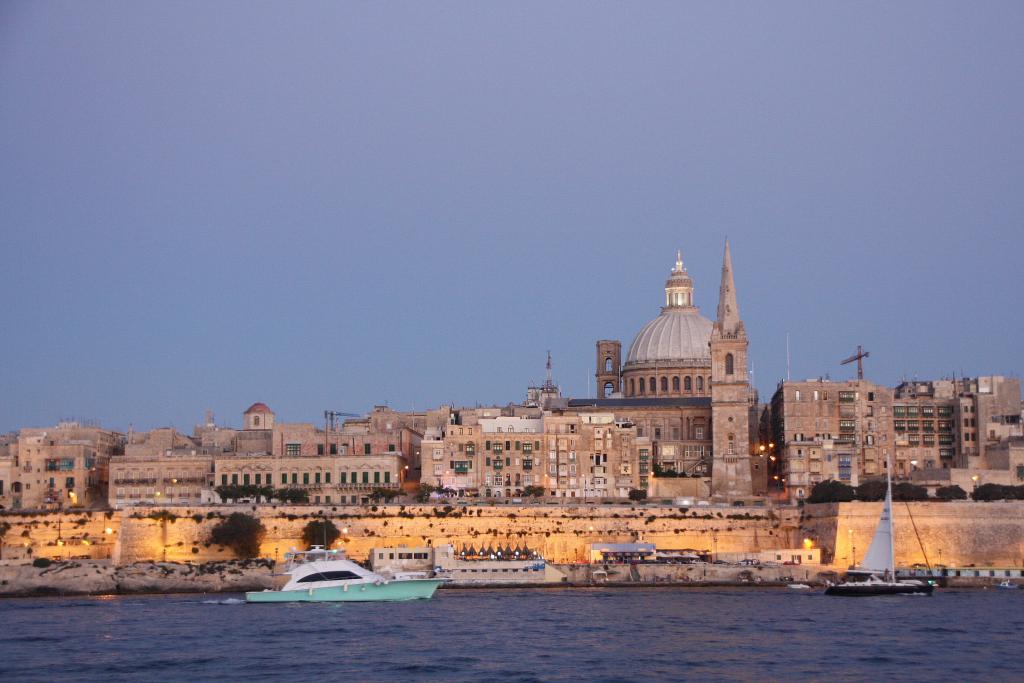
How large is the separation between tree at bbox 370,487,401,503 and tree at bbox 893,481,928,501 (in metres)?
24.5

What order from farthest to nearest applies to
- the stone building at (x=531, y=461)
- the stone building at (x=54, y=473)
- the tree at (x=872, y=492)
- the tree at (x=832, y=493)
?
1. the stone building at (x=54, y=473)
2. the stone building at (x=531, y=461)
3. the tree at (x=872, y=492)
4. the tree at (x=832, y=493)

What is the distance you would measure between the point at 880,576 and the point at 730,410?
963 inches

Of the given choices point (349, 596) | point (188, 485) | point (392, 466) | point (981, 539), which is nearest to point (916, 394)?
point (981, 539)

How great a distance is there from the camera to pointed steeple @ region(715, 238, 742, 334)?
92.9 metres

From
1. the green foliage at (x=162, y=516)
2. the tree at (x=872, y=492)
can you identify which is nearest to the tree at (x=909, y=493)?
the tree at (x=872, y=492)

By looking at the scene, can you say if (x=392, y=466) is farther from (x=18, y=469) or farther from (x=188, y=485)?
(x=18, y=469)

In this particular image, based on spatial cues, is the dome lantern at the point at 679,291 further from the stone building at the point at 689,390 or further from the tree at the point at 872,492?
the tree at the point at 872,492

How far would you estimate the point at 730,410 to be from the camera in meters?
91.2

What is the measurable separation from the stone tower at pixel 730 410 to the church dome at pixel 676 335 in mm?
11877

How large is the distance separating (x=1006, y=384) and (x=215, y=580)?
48526mm

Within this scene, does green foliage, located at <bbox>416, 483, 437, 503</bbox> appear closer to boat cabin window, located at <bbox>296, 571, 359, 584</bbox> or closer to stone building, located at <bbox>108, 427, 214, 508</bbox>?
stone building, located at <bbox>108, 427, 214, 508</bbox>

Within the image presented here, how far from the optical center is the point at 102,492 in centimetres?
9231

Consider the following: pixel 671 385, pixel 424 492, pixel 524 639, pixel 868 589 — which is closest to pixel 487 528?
pixel 424 492

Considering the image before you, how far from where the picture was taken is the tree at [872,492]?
3095 inches
